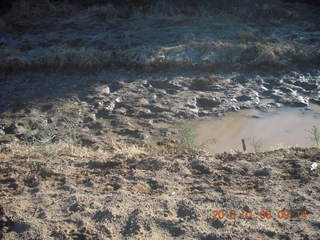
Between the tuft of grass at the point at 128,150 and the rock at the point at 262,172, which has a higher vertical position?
the rock at the point at 262,172

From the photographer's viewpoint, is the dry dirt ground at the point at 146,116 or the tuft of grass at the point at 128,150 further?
the tuft of grass at the point at 128,150

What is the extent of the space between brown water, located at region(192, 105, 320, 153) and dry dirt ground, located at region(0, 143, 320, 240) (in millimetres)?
1220

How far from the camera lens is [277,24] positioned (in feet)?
33.1

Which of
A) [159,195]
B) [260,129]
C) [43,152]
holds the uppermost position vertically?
[159,195]

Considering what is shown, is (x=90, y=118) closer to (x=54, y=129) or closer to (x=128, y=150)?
(x=54, y=129)

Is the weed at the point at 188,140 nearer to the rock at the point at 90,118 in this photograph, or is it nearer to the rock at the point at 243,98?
the rock at the point at 243,98

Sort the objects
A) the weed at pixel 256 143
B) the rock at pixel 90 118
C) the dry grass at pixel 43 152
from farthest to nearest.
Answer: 1. the rock at pixel 90 118
2. the weed at pixel 256 143
3. the dry grass at pixel 43 152

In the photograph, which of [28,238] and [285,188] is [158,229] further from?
[285,188]
